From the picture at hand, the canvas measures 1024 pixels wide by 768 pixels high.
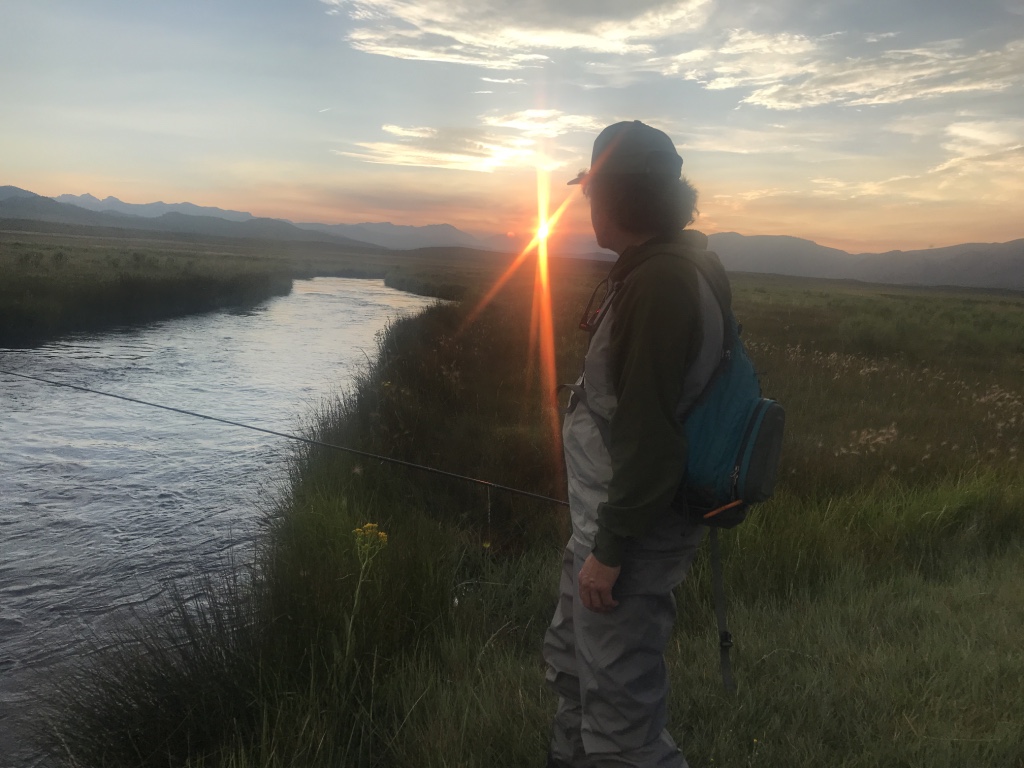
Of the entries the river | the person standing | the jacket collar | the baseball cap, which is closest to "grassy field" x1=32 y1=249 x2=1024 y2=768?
the river

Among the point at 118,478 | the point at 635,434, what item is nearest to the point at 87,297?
the point at 118,478

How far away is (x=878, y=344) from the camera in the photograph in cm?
1888

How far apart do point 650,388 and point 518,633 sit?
2551 mm

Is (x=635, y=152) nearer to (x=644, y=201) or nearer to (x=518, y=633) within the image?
(x=644, y=201)

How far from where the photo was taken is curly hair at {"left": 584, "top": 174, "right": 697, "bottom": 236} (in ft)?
6.60

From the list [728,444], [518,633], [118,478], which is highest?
[728,444]

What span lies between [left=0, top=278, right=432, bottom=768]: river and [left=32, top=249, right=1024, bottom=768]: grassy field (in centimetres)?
60

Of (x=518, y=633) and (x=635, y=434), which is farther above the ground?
(x=635, y=434)

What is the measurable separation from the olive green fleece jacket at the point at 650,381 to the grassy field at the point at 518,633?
4.08 feet

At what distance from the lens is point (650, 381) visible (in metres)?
1.86

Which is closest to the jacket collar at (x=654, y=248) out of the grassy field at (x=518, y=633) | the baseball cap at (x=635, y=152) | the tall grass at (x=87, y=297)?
the baseball cap at (x=635, y=152)

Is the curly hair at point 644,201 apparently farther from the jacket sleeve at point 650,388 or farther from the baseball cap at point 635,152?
the jacket sleeve at point 650,388

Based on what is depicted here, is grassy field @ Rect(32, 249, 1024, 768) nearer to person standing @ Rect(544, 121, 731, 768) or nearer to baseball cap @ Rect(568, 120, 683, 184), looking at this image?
person standing @ Rect(544, 121, 731, 768)

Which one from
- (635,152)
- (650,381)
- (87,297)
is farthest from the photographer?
(87,297)
